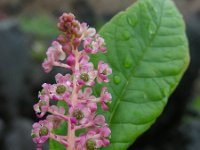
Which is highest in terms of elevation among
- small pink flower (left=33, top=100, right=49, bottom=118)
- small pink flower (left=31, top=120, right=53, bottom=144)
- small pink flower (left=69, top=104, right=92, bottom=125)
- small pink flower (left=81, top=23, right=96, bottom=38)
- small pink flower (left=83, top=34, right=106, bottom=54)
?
small pink flower (left=81, top=23, right=96, bottom=38)

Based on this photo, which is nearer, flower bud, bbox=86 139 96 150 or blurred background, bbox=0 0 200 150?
flower bud, bbox=86 139 96 150

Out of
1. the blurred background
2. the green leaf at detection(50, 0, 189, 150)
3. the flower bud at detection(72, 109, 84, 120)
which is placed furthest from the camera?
the blurred background

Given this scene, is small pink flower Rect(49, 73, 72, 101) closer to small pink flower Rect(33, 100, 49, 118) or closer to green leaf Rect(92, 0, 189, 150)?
small pink flower Rect(33, 100, 49, 118)

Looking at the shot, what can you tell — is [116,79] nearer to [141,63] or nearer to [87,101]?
[141,63]

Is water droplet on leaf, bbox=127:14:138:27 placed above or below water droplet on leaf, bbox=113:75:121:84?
above

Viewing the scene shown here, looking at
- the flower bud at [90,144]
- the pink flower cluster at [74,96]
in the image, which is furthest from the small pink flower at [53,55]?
the flower bud at [90,144]

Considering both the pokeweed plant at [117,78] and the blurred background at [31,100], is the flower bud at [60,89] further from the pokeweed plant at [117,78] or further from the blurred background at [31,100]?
the blurred background at [31,100]

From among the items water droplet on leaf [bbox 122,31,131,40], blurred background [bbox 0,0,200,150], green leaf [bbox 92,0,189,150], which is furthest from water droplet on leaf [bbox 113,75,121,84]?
blurred background [bbox 0,0,200,150]

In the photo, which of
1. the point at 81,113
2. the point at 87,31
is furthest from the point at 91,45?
the point at 81,113

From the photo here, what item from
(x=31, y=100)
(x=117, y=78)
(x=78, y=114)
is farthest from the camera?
(x=31, y=100)
